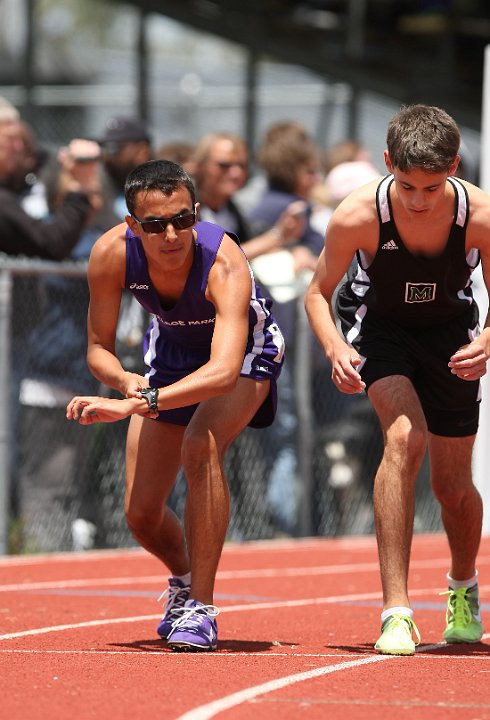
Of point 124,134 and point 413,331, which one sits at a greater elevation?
point 124,134

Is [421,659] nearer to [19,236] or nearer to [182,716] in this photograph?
[182,716]

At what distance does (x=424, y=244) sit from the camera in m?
6.44

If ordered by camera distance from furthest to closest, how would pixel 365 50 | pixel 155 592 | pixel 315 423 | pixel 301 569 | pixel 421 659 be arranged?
pixel 365 50 → pixel 315 423 → pixel 301 569 → pixel 155 592 → pixel 421 659

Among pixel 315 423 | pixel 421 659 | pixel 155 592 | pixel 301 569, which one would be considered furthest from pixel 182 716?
pixel 315 423

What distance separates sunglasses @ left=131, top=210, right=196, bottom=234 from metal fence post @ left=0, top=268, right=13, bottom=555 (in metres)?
4.10

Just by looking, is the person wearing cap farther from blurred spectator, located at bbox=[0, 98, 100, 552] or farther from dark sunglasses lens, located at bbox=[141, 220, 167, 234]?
dark sunglasses lens, located at bbox=[141, 220, 167, 234]

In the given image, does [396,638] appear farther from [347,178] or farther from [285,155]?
[285,155]

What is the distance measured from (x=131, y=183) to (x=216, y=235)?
439mm

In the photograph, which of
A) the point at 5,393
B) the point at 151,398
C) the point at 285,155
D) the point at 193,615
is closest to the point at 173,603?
the point at 193,615

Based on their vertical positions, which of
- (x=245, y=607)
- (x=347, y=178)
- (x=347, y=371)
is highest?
(x=347, y=178)

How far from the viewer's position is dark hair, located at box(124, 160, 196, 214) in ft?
20.9

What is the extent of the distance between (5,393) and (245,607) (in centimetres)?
296

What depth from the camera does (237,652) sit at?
6.27 meters

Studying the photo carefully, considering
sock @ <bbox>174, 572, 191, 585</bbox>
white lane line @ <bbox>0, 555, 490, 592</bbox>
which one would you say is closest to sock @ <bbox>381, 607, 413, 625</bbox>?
sock @ <bbox>174, 572, 191, 585</bbox>
